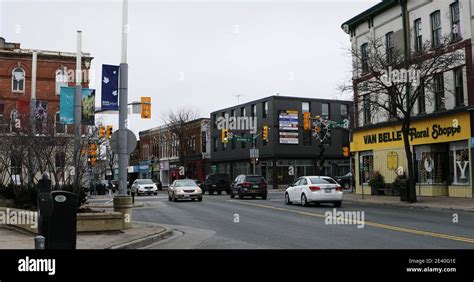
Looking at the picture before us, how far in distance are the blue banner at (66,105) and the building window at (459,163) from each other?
64.9ft

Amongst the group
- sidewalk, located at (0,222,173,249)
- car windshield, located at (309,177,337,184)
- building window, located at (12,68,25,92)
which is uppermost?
building window, located at (12,68,25,92)

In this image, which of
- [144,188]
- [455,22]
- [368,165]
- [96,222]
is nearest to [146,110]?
[96,222]

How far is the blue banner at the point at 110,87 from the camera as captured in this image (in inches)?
585

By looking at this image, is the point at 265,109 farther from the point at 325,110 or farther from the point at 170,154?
the point at 170,154

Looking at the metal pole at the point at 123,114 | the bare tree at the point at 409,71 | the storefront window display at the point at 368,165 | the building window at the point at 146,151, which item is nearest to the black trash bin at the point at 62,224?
the metal pole at the point at 123,114

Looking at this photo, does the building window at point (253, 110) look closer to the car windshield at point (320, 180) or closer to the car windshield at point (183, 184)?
the car windshield at point (183, 184)

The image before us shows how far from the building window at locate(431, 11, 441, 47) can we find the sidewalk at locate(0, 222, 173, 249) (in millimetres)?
20977

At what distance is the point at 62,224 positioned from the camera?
9.33m

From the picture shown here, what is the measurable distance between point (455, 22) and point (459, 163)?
299 inches

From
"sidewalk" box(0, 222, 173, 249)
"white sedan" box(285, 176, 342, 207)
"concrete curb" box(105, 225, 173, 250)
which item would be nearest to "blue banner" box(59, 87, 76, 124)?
"sidewalk" box(0, 222, 173, 249)

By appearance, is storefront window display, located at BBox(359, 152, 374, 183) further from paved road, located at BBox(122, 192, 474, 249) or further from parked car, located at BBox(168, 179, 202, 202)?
paved road, located at BBox(122, 192, 474, 249)

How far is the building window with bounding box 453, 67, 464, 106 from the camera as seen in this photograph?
26.5 m
